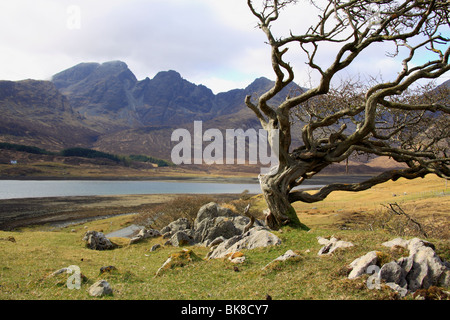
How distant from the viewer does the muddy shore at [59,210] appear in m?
44.9

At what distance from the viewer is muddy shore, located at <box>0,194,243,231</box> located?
44938 millimetres

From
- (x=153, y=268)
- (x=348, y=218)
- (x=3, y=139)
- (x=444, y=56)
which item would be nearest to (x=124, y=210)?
(x=348, y=218)

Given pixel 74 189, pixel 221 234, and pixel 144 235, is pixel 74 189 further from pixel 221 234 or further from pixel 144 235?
pixel 221 234

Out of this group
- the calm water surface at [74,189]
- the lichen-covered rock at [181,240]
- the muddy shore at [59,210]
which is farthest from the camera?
the calm water surface at [74,189]

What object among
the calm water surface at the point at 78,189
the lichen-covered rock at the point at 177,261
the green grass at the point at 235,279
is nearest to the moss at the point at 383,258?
the green grass at the point at 235,279

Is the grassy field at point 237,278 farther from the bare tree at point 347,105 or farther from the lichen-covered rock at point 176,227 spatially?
the lichen-covered rock at point 176,227

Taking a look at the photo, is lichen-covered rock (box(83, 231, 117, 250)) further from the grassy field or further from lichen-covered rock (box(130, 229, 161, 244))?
the grassy field

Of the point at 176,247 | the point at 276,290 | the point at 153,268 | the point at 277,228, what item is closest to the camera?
the point at 276,290

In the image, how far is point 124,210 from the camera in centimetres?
5781

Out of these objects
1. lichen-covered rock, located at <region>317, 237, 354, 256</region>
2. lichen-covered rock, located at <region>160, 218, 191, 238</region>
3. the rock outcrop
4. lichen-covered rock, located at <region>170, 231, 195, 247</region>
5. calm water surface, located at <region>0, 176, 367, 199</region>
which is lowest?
calm water surface, located at <region>0, 176, 367, 199</region>

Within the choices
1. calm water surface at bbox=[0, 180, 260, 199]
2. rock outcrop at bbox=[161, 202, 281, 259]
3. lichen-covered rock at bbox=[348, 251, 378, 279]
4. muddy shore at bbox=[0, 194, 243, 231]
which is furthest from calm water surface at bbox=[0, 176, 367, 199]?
lichen-covered rock at bbox=[348, 251, 378, 279]

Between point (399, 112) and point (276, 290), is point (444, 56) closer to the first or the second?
point (399, 112)

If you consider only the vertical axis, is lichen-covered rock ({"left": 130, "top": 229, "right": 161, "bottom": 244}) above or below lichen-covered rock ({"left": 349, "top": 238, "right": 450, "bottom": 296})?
below
